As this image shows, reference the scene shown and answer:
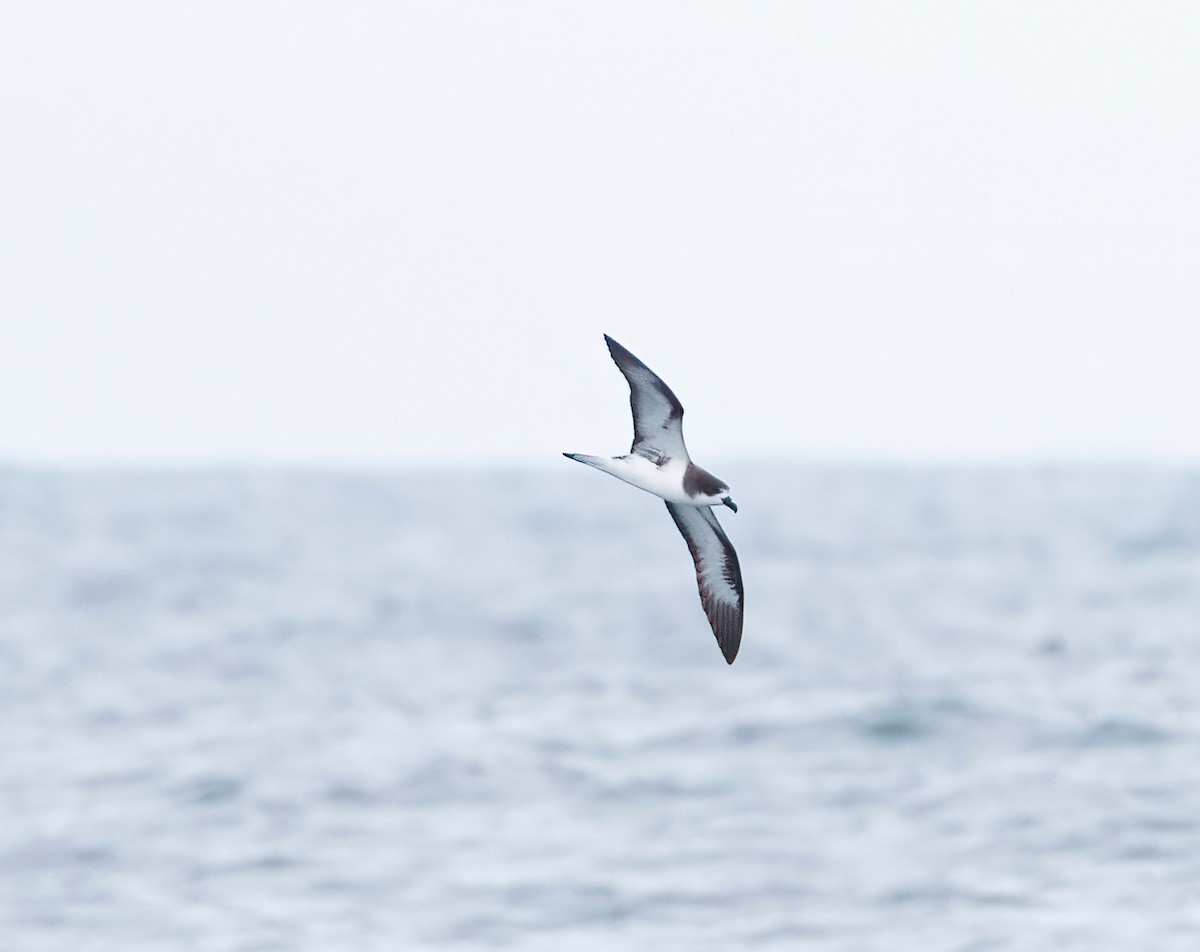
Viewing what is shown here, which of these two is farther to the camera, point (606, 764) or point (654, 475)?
point (606, 764)

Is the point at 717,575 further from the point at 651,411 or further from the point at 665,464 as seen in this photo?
the point at 651,411

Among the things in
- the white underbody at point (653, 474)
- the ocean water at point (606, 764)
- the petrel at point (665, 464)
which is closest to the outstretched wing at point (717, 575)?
the petrel at point (665, 464)

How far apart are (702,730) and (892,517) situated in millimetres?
50412

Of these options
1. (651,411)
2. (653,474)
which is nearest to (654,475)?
(653,474)

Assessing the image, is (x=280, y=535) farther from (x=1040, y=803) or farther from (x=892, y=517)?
(x=1040, y=803)

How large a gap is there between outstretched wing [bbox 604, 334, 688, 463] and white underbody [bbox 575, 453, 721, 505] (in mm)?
72

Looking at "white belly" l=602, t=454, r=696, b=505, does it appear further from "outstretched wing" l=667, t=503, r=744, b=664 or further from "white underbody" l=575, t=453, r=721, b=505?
"outstretched wing" l=667, t=503, r=744, b=664

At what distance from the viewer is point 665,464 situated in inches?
348

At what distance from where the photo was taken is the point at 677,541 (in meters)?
60.7

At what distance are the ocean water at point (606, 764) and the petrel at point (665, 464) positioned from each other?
7426 mm

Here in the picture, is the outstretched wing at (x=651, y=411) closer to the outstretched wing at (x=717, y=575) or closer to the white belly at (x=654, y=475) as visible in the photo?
the white belly at (x=654, y=475)

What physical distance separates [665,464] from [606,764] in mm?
13360

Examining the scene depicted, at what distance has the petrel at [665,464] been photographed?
855cm

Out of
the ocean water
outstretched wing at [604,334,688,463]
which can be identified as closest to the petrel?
outstretched wing at [604,334,688,463]
